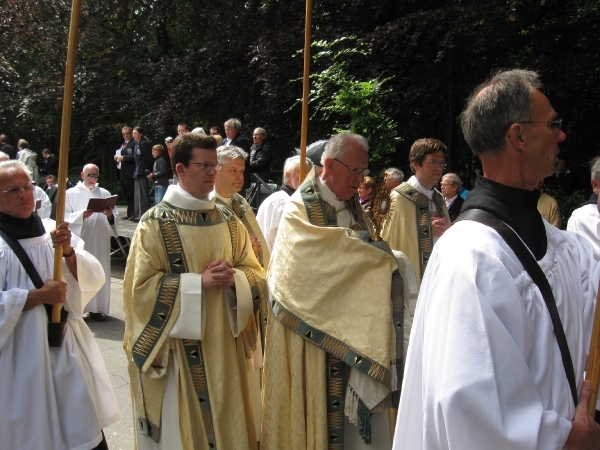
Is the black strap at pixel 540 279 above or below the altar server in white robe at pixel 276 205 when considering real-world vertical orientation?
above

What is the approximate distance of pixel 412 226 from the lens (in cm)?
555

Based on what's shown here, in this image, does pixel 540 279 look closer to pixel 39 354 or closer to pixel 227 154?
pixel 39 354

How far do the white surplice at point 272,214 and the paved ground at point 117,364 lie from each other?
1.76 metres

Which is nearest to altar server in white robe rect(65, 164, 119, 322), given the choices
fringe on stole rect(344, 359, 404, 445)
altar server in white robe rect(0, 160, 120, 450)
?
altar server in white robe rect(0, 160, 120, 450)

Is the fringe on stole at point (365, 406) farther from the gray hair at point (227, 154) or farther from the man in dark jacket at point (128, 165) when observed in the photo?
the man in dark jacket at point (128, 165)

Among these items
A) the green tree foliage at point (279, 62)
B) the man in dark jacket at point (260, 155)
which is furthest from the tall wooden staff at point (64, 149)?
the man in dark jacket at point (260, 155)

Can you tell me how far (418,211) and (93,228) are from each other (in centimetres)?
478

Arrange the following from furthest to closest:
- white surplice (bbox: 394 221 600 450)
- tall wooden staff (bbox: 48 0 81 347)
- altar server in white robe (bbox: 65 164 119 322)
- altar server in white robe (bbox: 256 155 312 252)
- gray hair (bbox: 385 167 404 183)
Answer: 1. altar server in white robe (bbox: 65 164 119 322)
2. gray hair (bbox: 385 167 404 183)
3. altar server in white robe (bbox: 256 155 312 252)
4. tall wooden staff (bbox: 48 0 81 347)
5. white surplice (bbox: 394 221 600 450)

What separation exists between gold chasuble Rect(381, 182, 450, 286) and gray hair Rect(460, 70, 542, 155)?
370cm

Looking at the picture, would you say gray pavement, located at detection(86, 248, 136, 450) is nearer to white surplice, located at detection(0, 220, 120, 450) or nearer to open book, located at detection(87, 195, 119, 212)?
white surplice, located at detection(0, 220, 120, 450)

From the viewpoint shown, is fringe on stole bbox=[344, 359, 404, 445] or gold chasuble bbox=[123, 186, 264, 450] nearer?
fringe on stole bbox=[344, 359, 404, 445]

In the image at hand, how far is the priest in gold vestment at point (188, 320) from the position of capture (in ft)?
11.6

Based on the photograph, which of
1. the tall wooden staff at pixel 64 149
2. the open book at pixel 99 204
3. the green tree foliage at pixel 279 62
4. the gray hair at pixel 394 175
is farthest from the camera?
the green tree foliage at pixel 279 62

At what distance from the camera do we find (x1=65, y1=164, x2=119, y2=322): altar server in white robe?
316 inches
